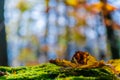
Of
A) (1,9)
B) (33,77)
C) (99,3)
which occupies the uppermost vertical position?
(99,3)

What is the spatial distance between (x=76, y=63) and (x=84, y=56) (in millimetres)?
42

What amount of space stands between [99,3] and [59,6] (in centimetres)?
693

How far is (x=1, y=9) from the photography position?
3.84 m

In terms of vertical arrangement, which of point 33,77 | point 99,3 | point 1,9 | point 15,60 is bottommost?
point 15,60

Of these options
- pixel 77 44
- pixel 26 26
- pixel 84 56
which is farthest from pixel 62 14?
pixel 84 56

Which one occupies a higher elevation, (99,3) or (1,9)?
(99,3)

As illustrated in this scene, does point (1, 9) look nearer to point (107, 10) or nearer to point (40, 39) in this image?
point (107, 10)

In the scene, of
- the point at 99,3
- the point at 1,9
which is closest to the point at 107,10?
the point at 99,3

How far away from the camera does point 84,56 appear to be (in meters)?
1.17

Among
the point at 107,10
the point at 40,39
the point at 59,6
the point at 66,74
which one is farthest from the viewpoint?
the point at 40,39

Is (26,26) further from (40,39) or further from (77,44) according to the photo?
(77,44)

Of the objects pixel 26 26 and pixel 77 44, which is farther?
pixel 26 26

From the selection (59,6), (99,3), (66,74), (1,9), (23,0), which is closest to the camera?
(66,74)

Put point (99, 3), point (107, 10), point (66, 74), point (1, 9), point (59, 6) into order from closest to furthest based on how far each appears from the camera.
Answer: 1. point (66, 74)
2. point (1, 9)
3. point (107, 10)
4. point (99, 3)
5. point (59, 6)
